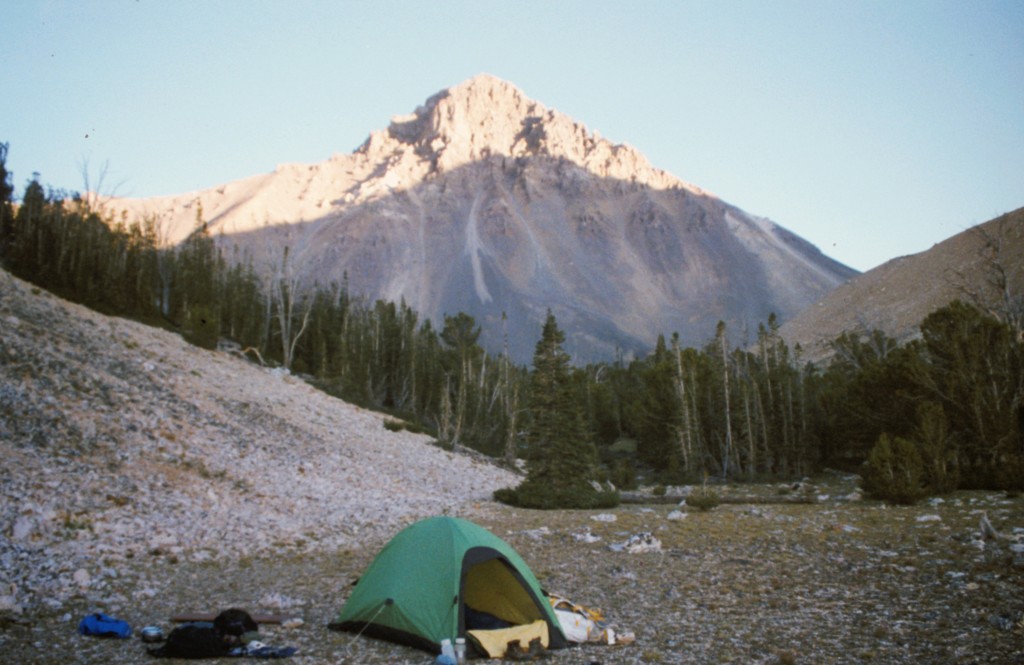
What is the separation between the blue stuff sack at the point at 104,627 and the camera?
27.2 ft

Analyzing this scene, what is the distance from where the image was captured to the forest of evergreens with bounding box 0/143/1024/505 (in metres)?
24.1

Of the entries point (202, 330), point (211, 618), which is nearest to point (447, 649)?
point (211, 618)

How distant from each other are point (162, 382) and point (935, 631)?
22.8 metres

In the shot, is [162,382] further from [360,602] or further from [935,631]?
[935,631]

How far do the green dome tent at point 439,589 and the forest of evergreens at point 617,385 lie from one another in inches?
601

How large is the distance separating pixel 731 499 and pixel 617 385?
39422mm

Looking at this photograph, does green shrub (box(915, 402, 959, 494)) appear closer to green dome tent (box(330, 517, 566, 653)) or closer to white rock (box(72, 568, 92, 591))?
green dome tent (box(330, 517, 566, 653))

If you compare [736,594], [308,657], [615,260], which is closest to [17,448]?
[308,657]

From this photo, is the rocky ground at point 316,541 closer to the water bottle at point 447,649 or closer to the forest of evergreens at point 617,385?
the water bottle at point 447,649

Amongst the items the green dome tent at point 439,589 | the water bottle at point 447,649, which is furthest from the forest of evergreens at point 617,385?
the water bottle at point 447,649

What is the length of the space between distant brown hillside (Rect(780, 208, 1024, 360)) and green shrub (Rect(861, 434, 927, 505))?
175ft

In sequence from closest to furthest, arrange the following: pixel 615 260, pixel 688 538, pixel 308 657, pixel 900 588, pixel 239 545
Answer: pixel 308 657 → pixel 900 588 → pixel 239 545 → pixel 688 538 → pixel 615 260

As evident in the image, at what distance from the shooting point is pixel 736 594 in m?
10.9

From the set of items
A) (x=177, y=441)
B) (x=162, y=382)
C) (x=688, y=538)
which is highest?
(x=162, y=382)
